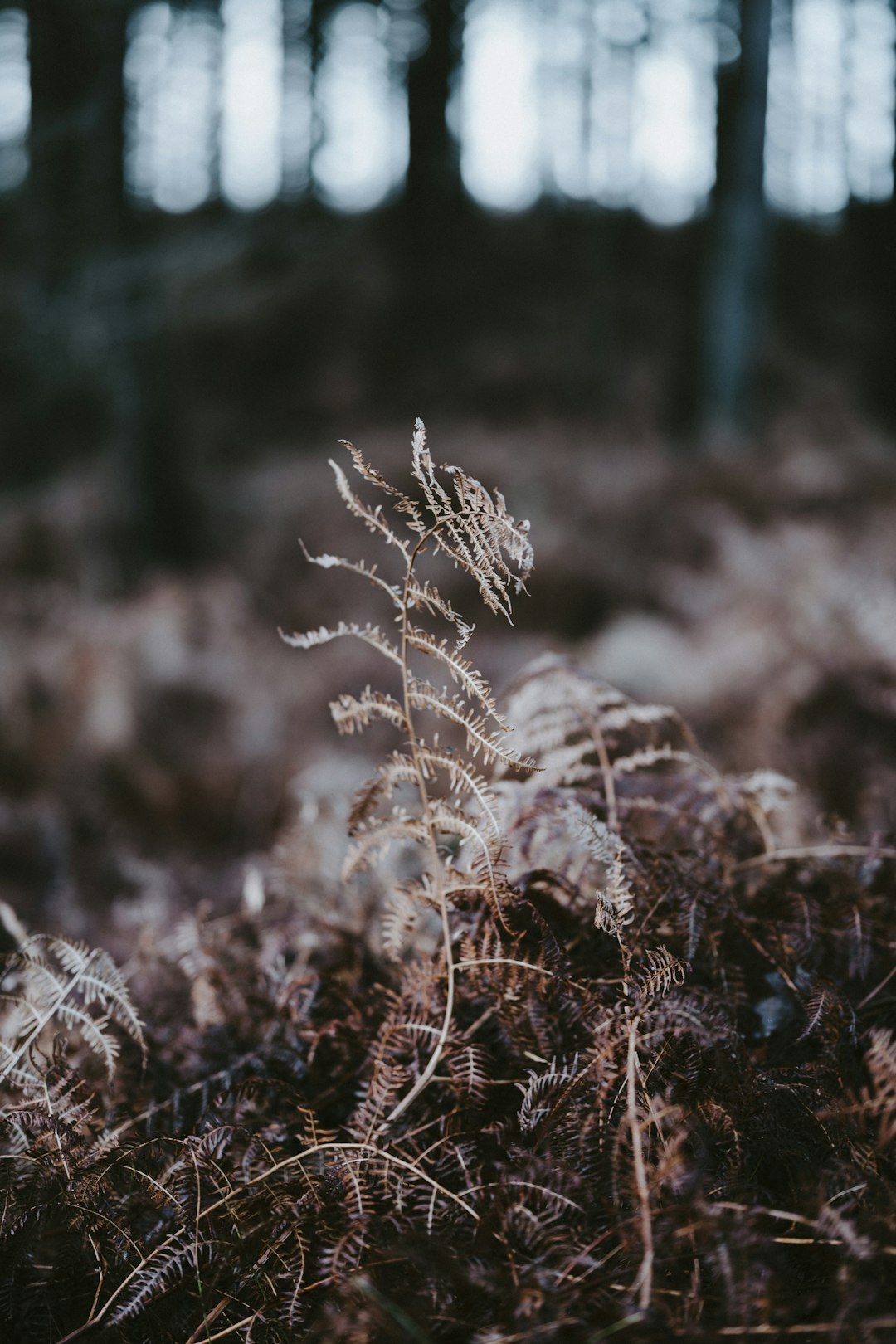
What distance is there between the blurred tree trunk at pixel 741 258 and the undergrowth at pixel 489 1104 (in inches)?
318

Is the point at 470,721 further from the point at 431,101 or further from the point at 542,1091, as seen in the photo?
the point at 431,101

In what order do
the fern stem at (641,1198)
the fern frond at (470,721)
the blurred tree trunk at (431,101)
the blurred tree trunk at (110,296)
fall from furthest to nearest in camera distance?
the blurred tree trunk at (431,101) → the blurred tree trunk at (110,296) → the fern frond at (470,721) → the fern stem at (641,1198)

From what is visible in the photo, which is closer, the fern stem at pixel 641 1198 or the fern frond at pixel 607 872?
the fern stem at pixel 641 1198

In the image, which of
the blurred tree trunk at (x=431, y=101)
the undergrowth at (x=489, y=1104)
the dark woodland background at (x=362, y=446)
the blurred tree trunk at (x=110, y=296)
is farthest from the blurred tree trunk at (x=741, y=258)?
the undergrowth at (x=489, y=1104)

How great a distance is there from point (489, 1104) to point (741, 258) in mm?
9023

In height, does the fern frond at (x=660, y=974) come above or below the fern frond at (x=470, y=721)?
below

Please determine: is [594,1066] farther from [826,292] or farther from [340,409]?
[826,292]

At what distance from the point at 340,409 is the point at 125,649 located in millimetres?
9818

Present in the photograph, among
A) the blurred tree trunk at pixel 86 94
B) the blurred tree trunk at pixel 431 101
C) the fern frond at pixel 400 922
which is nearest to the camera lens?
the fern frond at pixel 400 922

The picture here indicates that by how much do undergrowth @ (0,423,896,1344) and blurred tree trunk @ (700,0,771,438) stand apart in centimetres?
809

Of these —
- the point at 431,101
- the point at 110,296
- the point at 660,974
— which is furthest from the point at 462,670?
the point at 431,101

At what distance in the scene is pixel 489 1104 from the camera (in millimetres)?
991

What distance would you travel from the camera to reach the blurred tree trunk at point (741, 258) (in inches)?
293

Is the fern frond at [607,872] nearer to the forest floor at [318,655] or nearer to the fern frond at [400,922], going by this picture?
the fern frond at [400,922]
